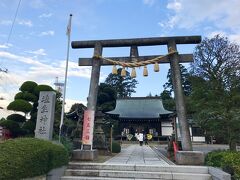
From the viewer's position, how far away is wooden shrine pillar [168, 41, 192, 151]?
10.5m

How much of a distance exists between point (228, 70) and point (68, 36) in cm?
956

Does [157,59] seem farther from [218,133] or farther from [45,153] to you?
[45,153]

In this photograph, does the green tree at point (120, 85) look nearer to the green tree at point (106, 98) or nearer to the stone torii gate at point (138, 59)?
the green tree at point (106, 98)

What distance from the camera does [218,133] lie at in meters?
10.5

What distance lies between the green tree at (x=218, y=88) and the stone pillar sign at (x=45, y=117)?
6.17m

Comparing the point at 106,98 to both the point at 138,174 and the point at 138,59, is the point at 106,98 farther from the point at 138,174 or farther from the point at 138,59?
the point at 138,174

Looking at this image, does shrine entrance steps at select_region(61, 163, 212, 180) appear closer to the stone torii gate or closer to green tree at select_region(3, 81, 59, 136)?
the stone torii gate

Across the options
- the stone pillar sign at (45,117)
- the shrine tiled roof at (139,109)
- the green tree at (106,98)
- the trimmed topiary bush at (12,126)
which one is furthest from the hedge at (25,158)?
the green tree at (106,98)

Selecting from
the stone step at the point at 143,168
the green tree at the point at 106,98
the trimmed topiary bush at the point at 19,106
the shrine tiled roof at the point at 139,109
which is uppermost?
the green tree at the point at 106,98

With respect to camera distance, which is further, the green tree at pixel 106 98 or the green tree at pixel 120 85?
the green tree at pixel 120 85

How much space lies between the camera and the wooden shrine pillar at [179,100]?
10477 mm

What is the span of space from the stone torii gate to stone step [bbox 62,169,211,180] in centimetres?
233

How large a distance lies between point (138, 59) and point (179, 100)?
2811 millimetres

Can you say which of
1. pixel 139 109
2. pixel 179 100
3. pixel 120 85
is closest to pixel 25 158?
A: pixel 179 100
